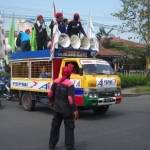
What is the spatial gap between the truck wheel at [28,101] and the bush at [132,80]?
44.2 ft

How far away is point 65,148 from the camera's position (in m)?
10.0

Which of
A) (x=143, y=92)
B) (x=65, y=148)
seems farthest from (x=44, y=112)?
(x=143, y=92)

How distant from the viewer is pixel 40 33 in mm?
18016

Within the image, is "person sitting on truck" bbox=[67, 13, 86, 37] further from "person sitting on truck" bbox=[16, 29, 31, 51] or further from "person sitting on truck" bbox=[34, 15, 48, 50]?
"person sitting on truck" bbox=[16, 29, 31, 51]

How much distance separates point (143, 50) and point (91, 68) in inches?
876

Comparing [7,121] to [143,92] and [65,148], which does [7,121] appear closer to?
[65,148]

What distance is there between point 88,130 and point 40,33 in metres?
6.39

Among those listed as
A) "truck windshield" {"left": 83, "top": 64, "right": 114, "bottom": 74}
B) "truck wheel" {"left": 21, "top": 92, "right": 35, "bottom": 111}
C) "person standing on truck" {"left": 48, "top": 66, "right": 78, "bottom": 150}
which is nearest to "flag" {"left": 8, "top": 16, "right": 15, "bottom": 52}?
"truck wheel" {"left": 21, "top": 92, "right": 35, "bottom": 111}

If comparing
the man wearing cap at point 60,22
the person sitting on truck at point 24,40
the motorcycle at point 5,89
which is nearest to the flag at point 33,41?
the person sitting on truck at point 24,40

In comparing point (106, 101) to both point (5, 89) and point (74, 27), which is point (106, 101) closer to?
point (74, 27)

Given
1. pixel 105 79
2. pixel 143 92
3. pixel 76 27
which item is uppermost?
pixel 76 27

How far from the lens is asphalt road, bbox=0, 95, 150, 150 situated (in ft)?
34.5

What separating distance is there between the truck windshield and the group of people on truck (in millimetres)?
1800

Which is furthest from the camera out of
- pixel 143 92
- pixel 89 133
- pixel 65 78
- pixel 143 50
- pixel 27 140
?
pixel 143 50
